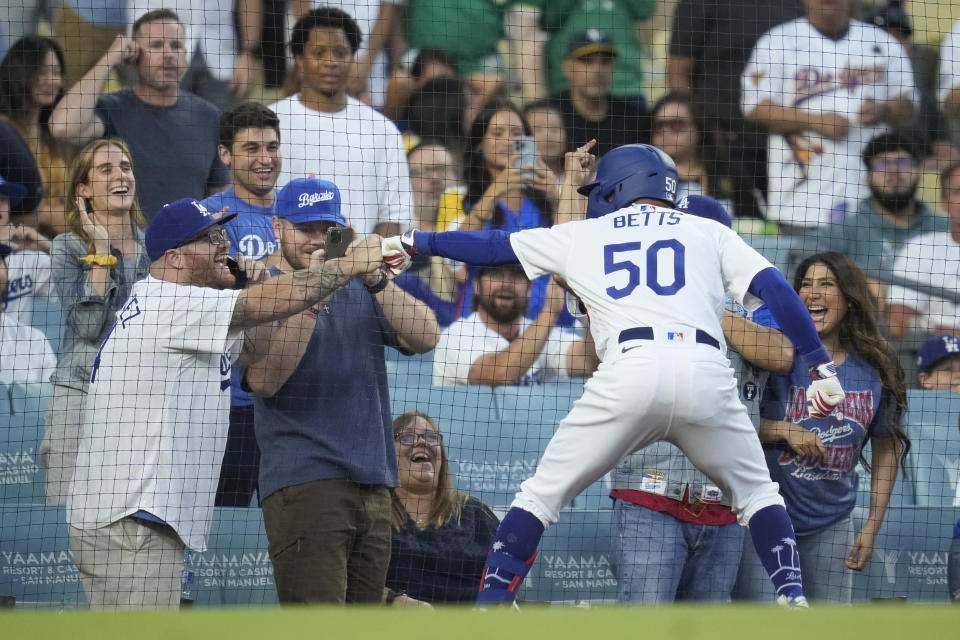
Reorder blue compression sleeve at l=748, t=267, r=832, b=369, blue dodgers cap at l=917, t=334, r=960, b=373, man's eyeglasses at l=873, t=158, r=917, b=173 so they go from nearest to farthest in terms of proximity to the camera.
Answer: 1. blue compression sleeve at l=748, t=267, r=832, b=369
2. blue dodgers cap at l=917, t=334, r=960, b=373
3. man's eyeglasses at l=873, t=158, r=917, b=173

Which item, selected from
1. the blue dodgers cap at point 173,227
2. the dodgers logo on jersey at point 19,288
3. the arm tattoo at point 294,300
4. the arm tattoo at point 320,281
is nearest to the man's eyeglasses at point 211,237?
the blue dodgers cap at point 173,227

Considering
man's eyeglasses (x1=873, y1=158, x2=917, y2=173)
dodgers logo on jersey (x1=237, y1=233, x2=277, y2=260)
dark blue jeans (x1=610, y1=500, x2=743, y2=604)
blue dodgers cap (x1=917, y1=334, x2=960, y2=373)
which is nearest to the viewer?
dark blue jeans (x1=610, y1=500, x2=743, y2=604)

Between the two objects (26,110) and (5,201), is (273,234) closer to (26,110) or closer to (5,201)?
(5,201)

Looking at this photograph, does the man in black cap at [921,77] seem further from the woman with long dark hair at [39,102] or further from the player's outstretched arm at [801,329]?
the woman with long dark hair at [39,102]

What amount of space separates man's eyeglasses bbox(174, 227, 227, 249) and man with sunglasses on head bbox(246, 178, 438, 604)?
1.21 ft

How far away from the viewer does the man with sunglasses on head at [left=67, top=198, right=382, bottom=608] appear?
13.9ft

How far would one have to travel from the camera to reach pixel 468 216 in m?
6.19

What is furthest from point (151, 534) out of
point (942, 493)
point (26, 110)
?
point (942, 493)

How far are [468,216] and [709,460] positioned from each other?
2565 millimetres

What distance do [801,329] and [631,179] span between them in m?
0.82

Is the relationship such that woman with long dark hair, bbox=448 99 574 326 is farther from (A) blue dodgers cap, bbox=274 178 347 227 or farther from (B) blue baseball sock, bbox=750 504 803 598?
(B) blue baseball sock, bbox=750 504 803 598

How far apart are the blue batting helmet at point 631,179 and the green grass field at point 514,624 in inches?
81.7

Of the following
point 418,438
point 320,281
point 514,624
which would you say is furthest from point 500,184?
point 514,624

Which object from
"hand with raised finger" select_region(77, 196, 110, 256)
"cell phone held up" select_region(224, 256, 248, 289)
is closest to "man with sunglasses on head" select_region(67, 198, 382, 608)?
"cell phone held up" select_region(224, 256, 248, 289)
